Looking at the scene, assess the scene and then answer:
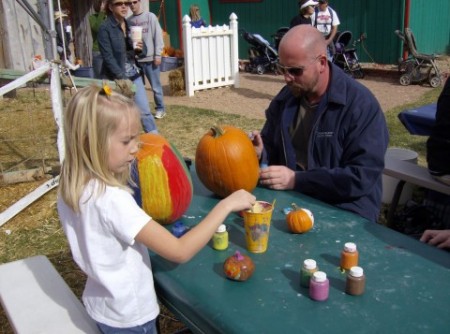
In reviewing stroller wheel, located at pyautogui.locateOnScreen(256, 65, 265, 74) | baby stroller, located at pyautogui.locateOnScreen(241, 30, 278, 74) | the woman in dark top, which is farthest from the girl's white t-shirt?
stroller wheel, located at pyautogui.locateOnScreen(256, 65, 265, 74)

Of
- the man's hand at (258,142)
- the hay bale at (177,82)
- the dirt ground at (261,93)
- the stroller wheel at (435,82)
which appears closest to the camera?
the man's hand at (258,142)

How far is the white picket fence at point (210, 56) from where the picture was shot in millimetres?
10297

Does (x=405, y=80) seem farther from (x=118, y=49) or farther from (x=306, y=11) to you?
(x=118, y=49)

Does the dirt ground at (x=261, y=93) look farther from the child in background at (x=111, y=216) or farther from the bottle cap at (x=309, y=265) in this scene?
the bottle cap at (x=309, y=265)

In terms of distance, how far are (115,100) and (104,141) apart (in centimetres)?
15

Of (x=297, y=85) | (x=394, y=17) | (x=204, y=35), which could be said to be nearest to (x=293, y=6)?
(x=394, y=17)

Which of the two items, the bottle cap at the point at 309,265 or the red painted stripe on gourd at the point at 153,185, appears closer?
the bottle cap at the point at 309,265

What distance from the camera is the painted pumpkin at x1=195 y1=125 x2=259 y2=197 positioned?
228cm

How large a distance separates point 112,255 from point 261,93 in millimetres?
9187

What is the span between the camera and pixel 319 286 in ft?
4.94

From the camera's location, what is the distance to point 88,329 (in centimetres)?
199

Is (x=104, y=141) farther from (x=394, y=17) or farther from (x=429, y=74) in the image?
(x=394, y=17)

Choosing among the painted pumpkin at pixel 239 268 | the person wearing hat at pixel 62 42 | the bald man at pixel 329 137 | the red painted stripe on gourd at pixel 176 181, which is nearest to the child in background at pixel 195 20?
the person wearing hat at pixel 62 42

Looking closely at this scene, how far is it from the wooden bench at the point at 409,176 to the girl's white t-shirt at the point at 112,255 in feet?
7.65
